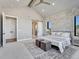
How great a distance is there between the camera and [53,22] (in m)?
7.57

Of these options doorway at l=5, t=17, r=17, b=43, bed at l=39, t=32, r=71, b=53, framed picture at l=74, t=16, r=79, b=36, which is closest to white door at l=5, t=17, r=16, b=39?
doorway at l=5, t=17, r=17, b=43

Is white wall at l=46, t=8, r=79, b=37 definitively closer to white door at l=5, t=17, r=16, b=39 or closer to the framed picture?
the framed picture

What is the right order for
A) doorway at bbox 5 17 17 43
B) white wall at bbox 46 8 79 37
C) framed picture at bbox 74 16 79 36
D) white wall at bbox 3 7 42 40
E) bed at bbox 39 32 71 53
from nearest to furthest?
bed at bbox 39 32 71 53, framed picture at bbox 74 16 79 36, white wall at bbox 46 8 79 37, white wall at bbox 3 7 42 40, doorway at bbox 5 17 17 43

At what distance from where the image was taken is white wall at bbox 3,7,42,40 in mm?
6910

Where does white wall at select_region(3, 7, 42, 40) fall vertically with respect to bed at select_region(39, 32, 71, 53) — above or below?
above

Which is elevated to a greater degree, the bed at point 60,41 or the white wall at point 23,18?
the white wall at point 23,18

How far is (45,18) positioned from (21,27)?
3.32m

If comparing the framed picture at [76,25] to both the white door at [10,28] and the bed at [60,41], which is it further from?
the white door at [10,28]

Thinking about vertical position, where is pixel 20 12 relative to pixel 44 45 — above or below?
above

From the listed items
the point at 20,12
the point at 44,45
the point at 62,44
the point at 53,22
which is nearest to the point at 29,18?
the point at 20,12

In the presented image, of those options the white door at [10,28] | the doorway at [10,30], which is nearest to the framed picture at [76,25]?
the doorway at [10,30]

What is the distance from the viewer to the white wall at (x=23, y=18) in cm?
691

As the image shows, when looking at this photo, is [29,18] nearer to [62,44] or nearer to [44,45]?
[44,45]

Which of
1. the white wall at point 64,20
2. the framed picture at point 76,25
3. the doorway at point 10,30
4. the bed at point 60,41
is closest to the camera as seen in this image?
the bed at point 60,41
